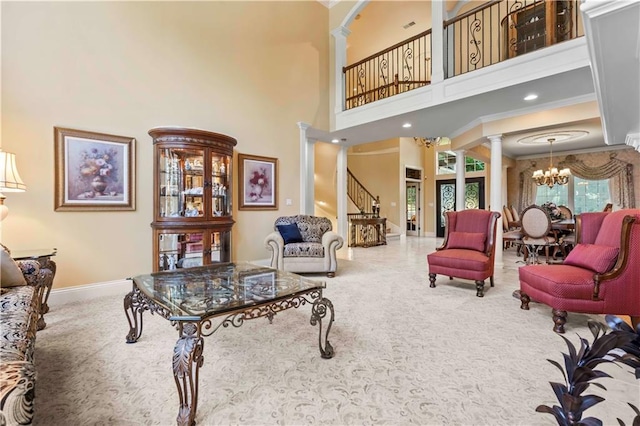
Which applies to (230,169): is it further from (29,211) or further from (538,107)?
(538,107)

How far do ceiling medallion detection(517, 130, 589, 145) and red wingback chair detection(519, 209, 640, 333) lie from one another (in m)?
3.97

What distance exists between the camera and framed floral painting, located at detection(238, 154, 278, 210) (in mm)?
4812

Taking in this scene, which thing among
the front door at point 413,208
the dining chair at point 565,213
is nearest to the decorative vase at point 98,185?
the dining chair at point 565,213

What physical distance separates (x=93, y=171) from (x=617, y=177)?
35.8ft

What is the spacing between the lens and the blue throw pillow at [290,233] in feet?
15.6

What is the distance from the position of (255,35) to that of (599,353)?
222 inches

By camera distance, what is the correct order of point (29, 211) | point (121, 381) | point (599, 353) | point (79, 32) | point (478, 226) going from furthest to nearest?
point (478, 226) → point (79, 32) → point (29, 211) → point (121, 381) → point (599, 353)

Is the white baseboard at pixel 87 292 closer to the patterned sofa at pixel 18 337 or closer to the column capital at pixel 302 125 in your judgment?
the patterned sofa at pixel 18 337

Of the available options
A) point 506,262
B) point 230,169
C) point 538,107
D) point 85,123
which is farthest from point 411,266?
point 85,123

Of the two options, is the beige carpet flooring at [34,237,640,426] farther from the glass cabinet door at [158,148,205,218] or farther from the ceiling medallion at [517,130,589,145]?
the ceiling medallion at [517,130,589,145]

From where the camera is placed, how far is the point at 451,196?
33.8ft

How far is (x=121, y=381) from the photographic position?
5.81 feet

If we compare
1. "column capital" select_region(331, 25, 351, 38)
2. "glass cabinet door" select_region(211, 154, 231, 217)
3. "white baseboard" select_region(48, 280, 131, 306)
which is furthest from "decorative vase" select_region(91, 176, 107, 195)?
"column capital" select_region(331, 25, 351, 38)

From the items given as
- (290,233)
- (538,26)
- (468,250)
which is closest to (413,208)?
(538,26)
